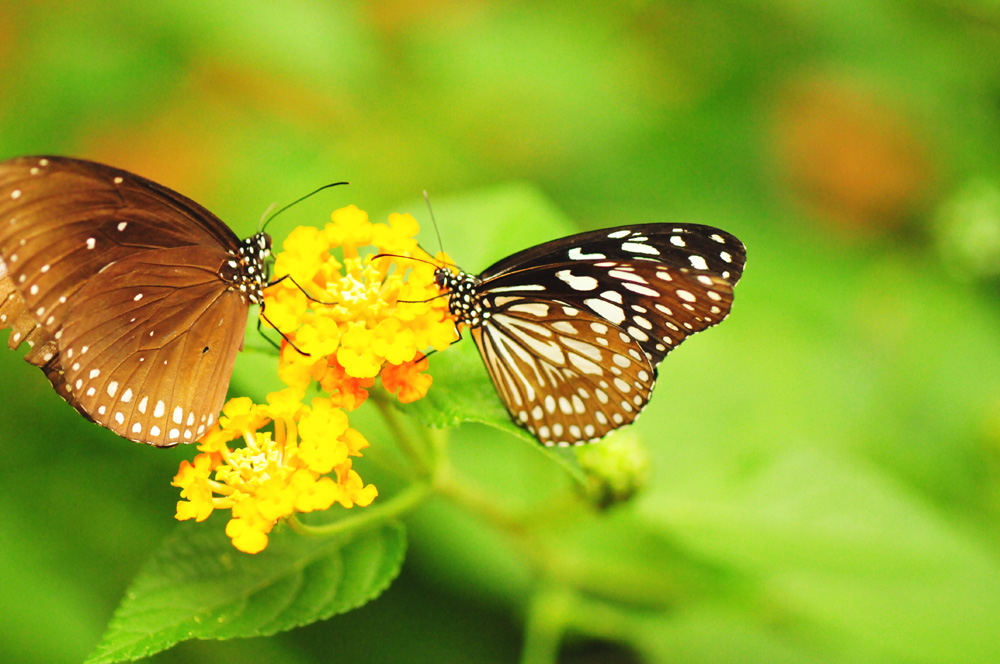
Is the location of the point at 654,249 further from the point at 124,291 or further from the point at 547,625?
the point at 547,625

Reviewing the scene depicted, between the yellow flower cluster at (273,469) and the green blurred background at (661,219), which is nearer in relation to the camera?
the yellow flower cluster at (273,469)

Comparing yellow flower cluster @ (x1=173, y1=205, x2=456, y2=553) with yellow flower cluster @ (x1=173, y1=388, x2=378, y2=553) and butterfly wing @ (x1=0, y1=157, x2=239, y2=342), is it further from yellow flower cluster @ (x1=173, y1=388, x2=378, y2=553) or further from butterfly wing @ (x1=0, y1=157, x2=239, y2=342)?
butterfly wing @ (x1=0, y1=157, x2=239, y2=342)

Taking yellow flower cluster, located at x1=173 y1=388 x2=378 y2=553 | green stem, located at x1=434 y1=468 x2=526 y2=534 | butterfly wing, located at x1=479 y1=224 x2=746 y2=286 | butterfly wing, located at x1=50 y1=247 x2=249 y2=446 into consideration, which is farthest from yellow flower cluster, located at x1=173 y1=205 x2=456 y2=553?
green stem, located at x1=434 y1=468 x2=526 y2=534

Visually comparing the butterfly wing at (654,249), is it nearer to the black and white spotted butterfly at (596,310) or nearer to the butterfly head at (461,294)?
the black and white spotted butterfly at (596,310)

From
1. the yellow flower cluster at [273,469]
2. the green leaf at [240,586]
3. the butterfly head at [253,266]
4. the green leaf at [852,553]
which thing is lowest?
the green leaf at [240,586]

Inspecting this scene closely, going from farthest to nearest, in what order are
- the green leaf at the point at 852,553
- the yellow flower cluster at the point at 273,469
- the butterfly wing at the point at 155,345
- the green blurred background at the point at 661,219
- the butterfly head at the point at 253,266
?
the green blurred background at the point at 661,219, the green leaf at the point at 852,553, the butterfly head at the point at 253,266, the butterfly wing at the point at 155,345, the yellow flower cluster at the point at 273,469

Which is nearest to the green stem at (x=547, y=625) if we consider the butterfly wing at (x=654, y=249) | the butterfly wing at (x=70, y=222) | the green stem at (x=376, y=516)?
the green stem at (x=376, y=516)

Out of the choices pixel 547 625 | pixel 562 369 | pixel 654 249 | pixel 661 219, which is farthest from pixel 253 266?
pixel 661 219
